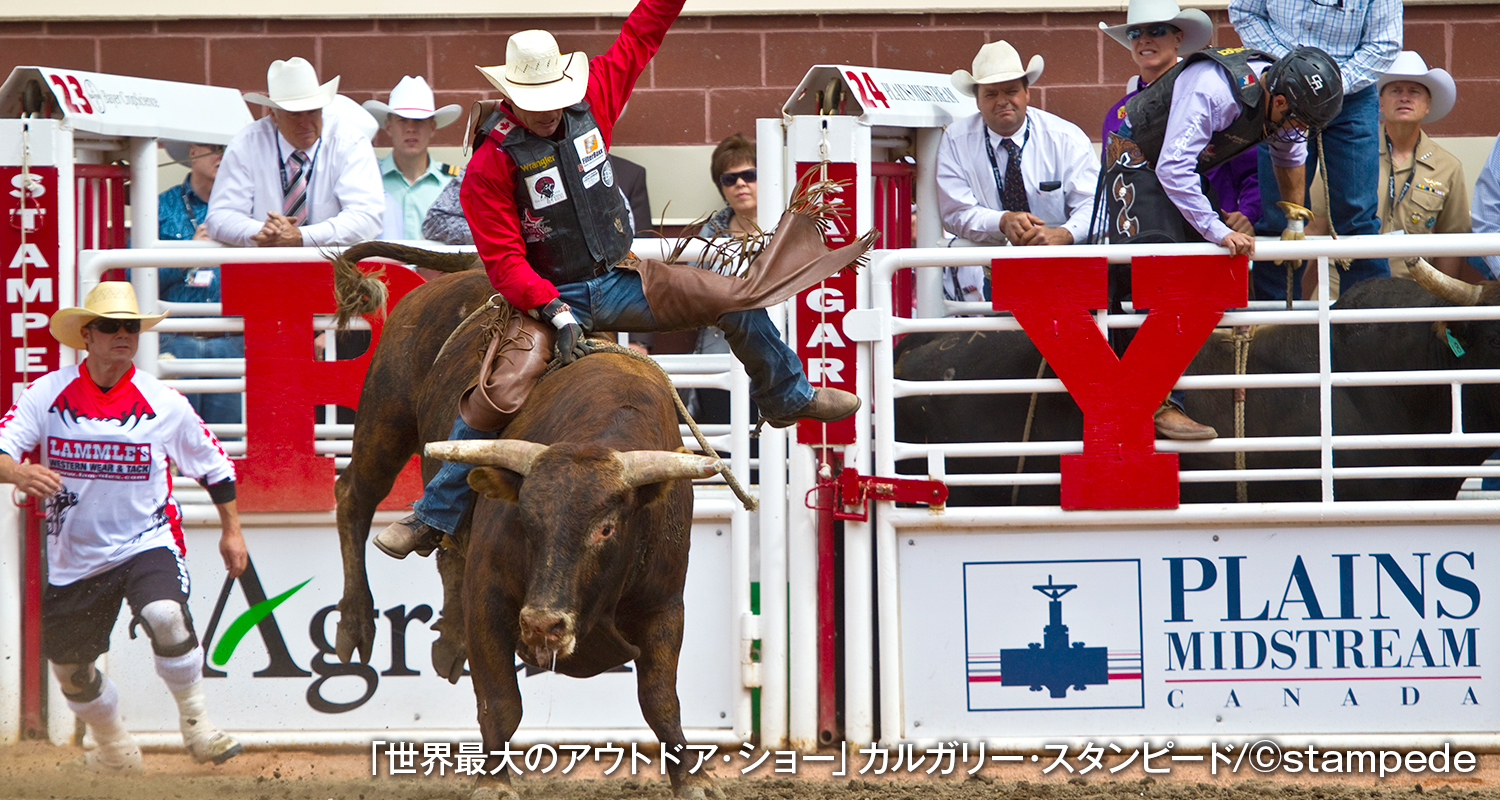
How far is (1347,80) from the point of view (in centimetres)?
592

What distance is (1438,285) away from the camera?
18.8ft

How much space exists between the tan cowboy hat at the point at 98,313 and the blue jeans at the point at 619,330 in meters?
1.74

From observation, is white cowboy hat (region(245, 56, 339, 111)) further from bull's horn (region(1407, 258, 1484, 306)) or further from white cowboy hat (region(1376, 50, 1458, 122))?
white cowboy hat (region(1376, 50, 1458, 122))

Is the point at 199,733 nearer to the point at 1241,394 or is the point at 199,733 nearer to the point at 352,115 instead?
the point at 352,115

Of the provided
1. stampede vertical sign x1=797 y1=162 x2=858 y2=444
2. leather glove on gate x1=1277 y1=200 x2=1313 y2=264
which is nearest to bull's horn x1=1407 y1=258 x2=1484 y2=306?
leather glove on gate x1=1277 y1=200 x2=1313 y2=264

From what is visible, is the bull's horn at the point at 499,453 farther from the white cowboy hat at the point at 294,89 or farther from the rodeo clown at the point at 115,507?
the white cowboy hat at the point at 294,89

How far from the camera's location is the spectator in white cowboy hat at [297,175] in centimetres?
652

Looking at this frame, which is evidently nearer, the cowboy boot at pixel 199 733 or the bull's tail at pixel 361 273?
the bull's tail at pixel 361 273

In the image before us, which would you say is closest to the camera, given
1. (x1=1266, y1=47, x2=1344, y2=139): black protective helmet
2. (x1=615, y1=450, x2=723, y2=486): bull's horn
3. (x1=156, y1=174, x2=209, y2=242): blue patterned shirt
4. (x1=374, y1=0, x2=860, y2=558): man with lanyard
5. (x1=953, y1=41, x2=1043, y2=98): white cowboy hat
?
(x1=615, y1=450, x2=723, y2=486): bull's horn

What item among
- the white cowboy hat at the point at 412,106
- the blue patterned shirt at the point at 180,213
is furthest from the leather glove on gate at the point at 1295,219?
the blue patterned shirt at the point at 180,213

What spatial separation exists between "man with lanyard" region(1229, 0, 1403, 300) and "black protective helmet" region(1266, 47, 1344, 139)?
37 cm

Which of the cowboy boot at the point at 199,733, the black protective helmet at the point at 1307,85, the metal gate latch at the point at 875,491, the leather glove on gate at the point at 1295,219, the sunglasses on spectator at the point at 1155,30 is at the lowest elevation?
the cowboy boot at the point at 199,733

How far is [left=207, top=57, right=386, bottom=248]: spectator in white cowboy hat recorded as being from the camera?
652 centimetres

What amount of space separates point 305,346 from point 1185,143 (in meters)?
3.53
